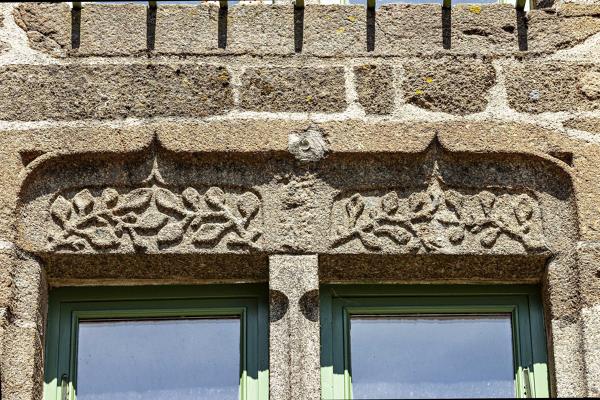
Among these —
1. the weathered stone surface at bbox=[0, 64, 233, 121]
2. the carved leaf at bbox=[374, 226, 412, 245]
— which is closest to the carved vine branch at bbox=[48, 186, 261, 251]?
the weathered stone surface at bbox=[0, 64, 233, 121]

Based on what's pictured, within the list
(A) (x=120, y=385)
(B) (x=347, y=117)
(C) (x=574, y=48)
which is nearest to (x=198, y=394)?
(A) (x=120, y=385)

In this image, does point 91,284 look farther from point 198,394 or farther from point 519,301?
point 519,301

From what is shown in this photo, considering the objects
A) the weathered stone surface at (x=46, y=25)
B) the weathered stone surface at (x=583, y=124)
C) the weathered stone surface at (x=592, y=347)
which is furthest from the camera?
the weathered stone surface at (x=46, y=25)

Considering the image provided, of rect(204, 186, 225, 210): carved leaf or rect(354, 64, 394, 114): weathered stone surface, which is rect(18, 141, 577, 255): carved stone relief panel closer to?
rect(204, 186, 225, 210): carved leaf

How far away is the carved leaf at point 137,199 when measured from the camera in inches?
208

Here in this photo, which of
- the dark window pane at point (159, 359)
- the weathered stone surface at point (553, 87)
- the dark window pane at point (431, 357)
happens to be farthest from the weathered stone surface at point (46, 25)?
the weathered stone surface at point (553, 87)

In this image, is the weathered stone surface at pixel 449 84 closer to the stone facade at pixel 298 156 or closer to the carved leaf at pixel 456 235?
the stone facade at pixel 298 156

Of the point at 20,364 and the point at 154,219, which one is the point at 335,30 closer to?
the point at 154,219

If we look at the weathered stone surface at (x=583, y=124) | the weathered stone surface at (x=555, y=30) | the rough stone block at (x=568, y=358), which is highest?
the weathered stone surface at (x=555, y=30)

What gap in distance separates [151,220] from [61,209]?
0.27 metres

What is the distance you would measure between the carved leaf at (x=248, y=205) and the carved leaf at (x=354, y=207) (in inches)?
10.6

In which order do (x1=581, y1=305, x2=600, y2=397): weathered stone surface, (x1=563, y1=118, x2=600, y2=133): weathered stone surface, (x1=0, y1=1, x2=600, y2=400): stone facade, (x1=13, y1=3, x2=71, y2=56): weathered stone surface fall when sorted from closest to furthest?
(x1=581, y1=305, x2=600, y2=397): weathered stone surface, (x1=0, y1=1, x2=600, y2=400): stone facade, (x1=563, y1=118, x2=600, y2=133): weathered stone surface, (x1=13, y1=3, x2=71, y2=56): weathered stone surface

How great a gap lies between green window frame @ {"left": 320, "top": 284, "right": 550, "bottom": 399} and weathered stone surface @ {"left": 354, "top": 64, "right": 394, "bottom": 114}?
0.54 metres

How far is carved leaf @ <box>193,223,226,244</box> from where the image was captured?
5.23 m
